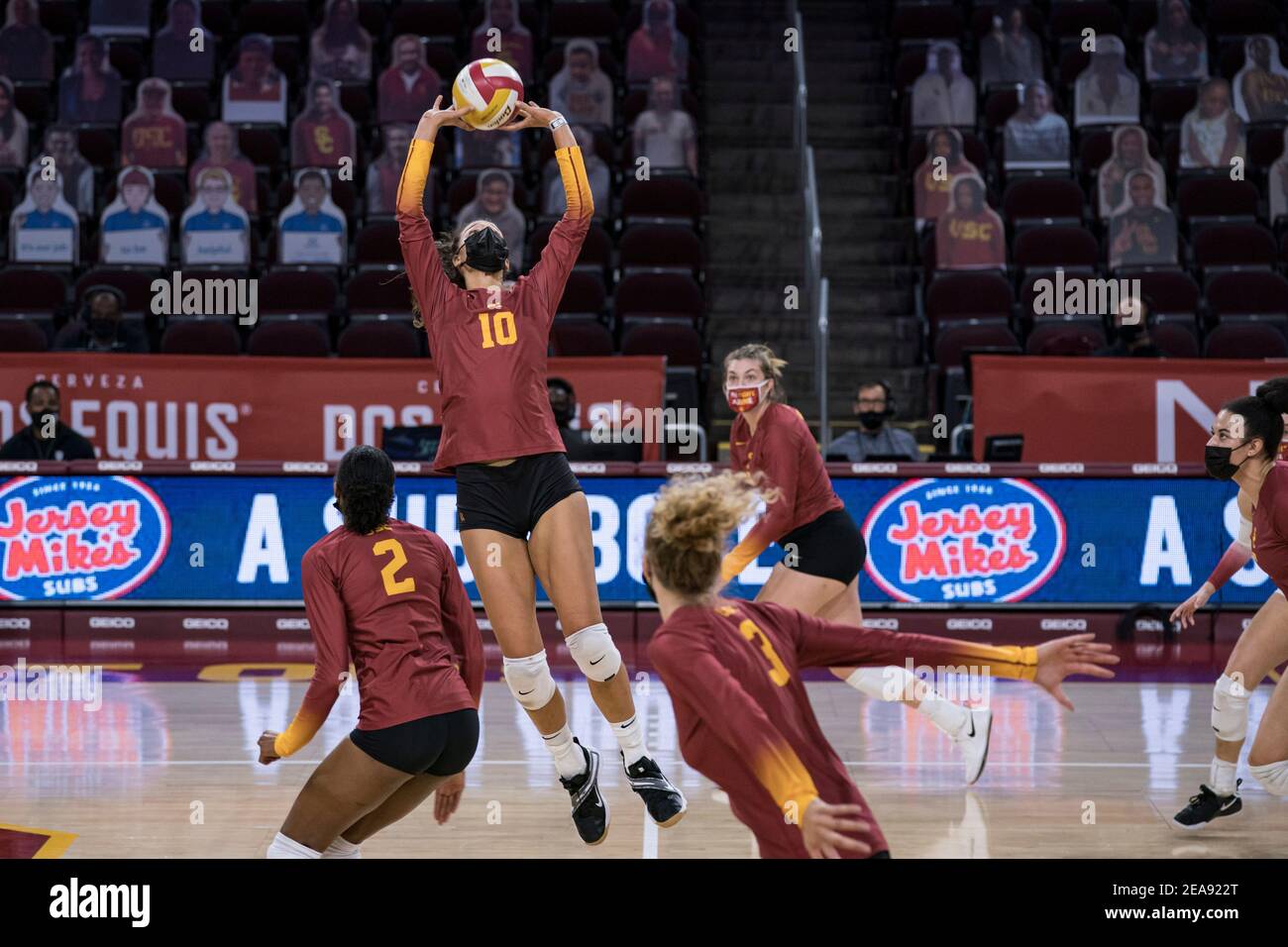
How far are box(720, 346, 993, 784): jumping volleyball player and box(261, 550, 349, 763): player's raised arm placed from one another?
2266 mm

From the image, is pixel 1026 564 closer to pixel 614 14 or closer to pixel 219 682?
pixel 219 682

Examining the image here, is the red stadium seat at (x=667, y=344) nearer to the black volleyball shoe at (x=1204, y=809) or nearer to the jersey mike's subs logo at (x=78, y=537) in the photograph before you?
the jersey mike's subs logo at (x=78, y=537)

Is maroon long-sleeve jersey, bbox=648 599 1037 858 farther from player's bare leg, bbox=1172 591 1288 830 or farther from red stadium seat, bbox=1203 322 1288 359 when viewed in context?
red stadium seat, bbox=1203 322 1288 359

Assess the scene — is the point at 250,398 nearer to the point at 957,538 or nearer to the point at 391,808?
the point at 957,538

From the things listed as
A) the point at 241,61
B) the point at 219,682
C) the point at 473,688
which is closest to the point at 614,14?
the point at 241,61

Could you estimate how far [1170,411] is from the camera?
37.9ft

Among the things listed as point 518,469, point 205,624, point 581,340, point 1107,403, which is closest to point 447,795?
point 518,469

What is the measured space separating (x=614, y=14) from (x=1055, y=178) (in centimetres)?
470

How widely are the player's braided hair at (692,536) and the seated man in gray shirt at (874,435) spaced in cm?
737

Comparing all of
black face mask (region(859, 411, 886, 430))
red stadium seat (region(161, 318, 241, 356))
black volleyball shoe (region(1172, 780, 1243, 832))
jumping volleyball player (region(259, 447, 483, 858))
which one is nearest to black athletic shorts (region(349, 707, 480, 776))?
jumping volleyball player (region(259, 447, 483, 858))

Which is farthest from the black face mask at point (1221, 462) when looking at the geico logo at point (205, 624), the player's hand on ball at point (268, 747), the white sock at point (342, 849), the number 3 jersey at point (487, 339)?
the geico logo at point (205, 624)

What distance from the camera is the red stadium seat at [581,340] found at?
1269 cm

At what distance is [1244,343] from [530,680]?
8.76m

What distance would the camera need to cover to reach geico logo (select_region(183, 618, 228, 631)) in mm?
10688
